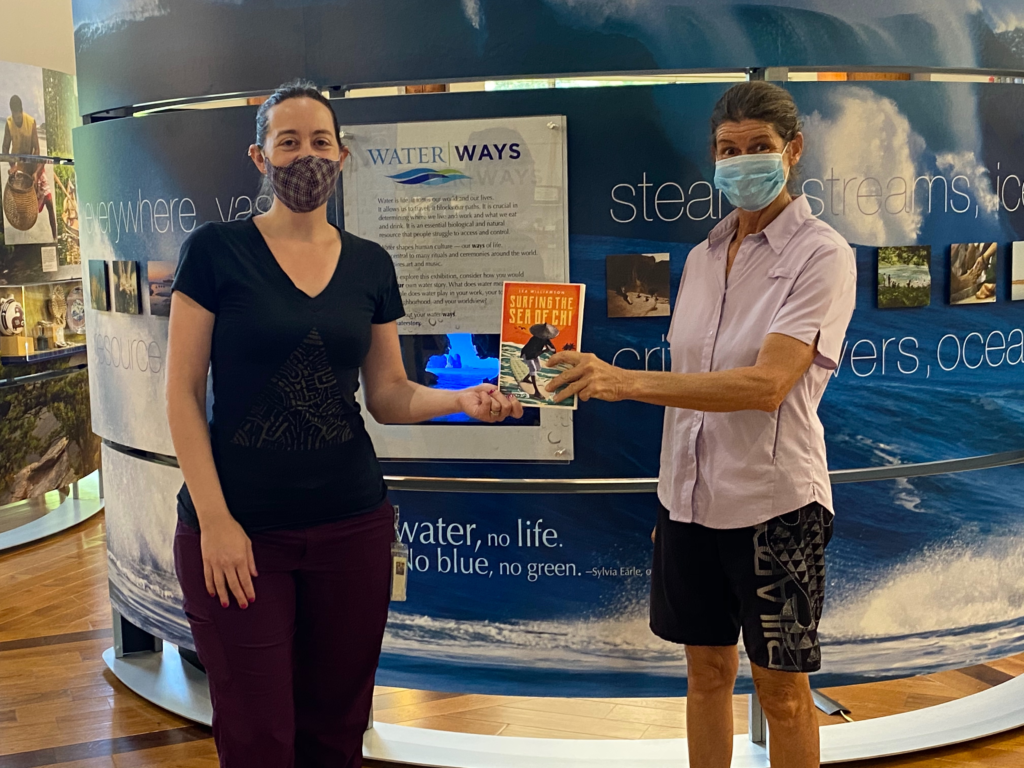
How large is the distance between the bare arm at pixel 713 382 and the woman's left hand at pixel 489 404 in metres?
0.12

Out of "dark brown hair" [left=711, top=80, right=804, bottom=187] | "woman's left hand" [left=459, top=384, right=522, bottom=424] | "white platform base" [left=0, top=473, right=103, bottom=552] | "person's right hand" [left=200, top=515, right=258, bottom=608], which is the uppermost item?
"dark brown hair" [left=711, top=80, right=804, bottom=187]

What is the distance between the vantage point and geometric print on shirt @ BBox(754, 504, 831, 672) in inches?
91.9

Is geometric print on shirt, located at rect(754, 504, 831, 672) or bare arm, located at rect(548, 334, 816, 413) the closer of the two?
bare arm, located at rect(548, 334, 816, 413)

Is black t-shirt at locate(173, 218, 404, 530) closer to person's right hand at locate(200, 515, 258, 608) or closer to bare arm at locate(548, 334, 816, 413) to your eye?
person's right hand at locate(200, 515, 258, 608)

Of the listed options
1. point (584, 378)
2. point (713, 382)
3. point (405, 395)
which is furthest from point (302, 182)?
point (713, 382)

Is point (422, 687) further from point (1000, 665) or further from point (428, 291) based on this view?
point (1000, 665)

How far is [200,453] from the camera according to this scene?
208 centimetres

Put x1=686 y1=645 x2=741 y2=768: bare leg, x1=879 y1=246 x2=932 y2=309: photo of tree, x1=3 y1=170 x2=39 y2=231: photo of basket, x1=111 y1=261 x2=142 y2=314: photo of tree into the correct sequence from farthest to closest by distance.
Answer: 1. x1=3 y1=170 x2=39 y2=231: photo of basket
2. x1=111 y1=261 x2=142 y2=314: photo of tree
3. x1=879 y1=246 x2=932 y2=309: photo of tree
4. x1=686 y1=645 x2=741 y2=768: bare leg

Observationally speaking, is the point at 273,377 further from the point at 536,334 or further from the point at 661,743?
the point at 661,743

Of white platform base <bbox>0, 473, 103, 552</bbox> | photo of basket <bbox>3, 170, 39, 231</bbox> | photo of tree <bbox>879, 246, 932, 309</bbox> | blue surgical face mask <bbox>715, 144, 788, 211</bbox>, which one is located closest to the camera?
blue surgical face mask <bbox>715, 144, 788, 211</bbox>

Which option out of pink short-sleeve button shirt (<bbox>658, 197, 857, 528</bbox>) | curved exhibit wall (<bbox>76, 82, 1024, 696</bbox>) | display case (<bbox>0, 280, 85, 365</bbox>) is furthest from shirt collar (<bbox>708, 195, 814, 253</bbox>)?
display case (<bbox>0, 280, 85, 365</bbox>)

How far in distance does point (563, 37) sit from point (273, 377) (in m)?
1.54

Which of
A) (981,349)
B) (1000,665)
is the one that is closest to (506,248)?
(981,349)

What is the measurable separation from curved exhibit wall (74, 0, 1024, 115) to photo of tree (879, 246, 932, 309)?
56 centimetres
